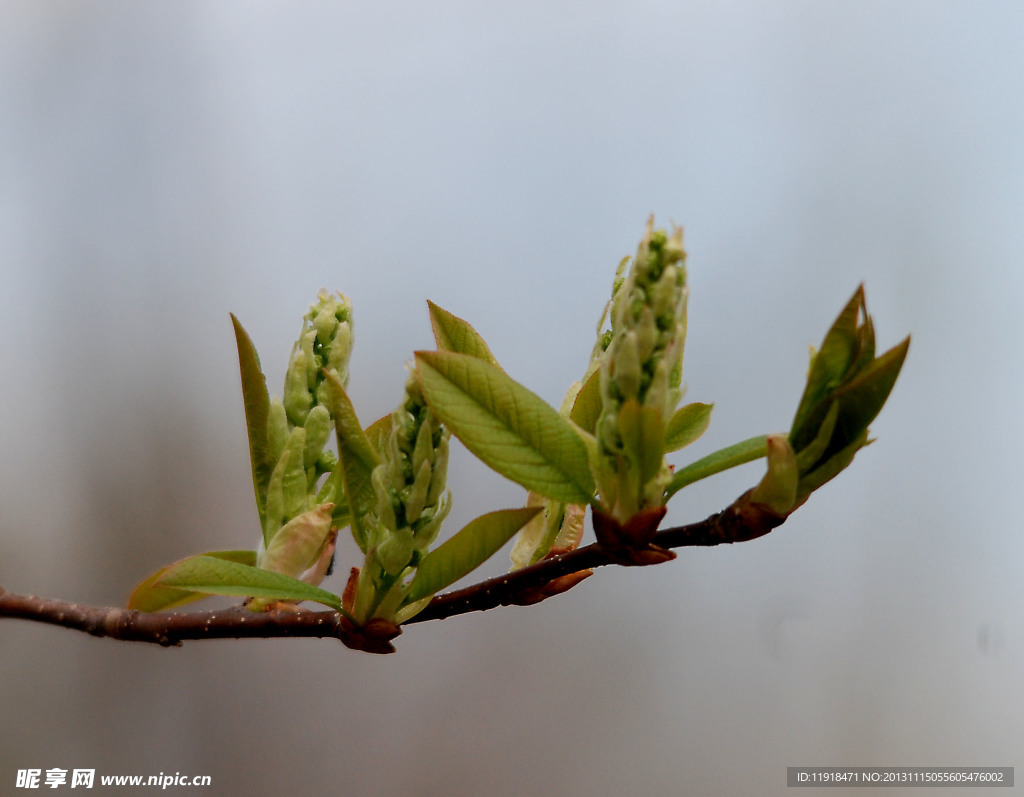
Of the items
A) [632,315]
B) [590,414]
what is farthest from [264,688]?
[632,315]

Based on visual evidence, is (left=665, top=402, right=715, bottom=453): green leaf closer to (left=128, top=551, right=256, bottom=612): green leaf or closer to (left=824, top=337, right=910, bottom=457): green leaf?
(left=824, top=337, right=910, bottom=457): green leaf

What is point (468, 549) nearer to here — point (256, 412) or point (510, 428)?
point (510, 428)

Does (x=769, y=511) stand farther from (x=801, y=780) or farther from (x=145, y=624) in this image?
(x=801, y=780)

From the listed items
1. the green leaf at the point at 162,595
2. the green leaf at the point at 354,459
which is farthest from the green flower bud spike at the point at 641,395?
the green leaf at the point at 162,595

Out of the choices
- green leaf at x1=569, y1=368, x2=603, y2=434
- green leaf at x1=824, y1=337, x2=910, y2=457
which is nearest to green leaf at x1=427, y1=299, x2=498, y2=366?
green leaf at x1=569, y1=368, x2=603, y2=434

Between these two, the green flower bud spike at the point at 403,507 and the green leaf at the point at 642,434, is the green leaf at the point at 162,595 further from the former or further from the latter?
the green leaf at the point at 642,434

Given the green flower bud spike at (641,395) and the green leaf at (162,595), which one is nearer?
the green flower bud spike at (641,395)

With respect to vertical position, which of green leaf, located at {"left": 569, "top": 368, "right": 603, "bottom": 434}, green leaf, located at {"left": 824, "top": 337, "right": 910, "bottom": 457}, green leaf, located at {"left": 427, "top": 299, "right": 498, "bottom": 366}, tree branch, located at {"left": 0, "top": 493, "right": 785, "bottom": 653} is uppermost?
green leaf, located at {"left": 427, "top": 299, "right": 498, "bottom": 366}
